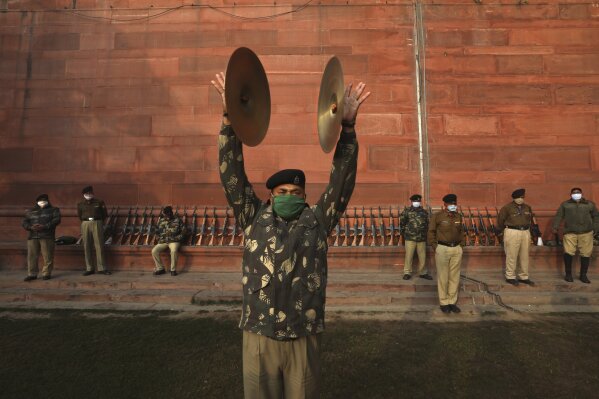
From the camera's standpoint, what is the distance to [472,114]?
8695mm

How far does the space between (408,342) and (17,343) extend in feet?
15.7

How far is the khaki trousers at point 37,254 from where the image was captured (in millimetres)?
7016

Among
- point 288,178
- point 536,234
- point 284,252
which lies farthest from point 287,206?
point 536,234

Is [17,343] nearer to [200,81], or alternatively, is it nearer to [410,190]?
[200,81]

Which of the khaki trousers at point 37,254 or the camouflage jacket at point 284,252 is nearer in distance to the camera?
the camouflage jacket at point 284,252

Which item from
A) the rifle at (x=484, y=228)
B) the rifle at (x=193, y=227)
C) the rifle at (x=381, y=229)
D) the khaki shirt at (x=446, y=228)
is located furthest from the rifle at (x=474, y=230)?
the rifle at (x=193, y=227)

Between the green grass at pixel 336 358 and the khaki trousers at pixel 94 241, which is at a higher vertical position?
the khaki trousers at pixel 94 241

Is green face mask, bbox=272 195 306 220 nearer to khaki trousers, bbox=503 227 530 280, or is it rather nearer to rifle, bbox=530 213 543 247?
khaki trousers, bbox=503 227 530 280

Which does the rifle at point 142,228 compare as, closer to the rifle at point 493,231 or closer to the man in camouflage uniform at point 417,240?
the man in camouflage uniform at point 417,240

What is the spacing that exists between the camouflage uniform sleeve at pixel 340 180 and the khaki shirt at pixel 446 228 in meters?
4.05

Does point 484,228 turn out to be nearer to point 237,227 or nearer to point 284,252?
point 237,227

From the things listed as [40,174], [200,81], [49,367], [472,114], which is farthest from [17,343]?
[472,114]

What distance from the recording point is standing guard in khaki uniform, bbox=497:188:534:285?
21.4 feet

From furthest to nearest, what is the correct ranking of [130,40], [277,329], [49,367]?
[130,40] → [49,367] → [277,329]
